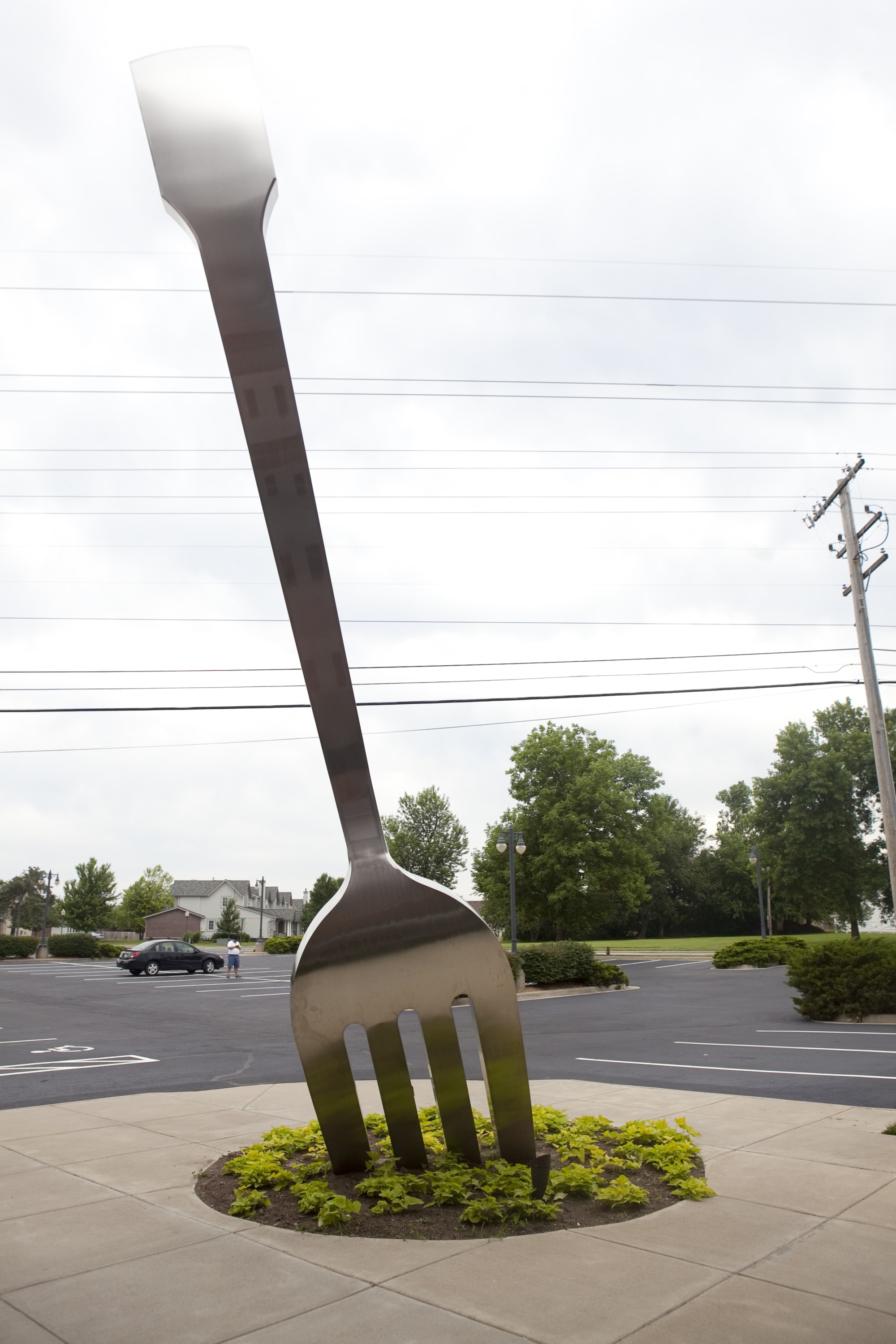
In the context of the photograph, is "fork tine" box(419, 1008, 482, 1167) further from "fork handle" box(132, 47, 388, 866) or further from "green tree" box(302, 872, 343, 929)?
"green tree" box(302, 872, 343, 929)

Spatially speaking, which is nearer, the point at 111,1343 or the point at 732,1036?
the point at 111,1343

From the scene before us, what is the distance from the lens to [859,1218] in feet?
15.2

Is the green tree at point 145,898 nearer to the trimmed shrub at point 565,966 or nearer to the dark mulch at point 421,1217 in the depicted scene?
the trimmed shrub at point 565,966

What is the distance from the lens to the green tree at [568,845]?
148 feet

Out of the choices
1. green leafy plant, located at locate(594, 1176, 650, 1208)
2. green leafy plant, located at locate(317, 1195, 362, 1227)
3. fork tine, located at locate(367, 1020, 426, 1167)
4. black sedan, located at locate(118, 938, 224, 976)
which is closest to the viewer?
green leafy plant, located at locate(317, 1195, 362, 1227)

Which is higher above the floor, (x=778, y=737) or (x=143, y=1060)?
(x=778, y=737)

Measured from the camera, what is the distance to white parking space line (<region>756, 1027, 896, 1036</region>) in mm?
13766

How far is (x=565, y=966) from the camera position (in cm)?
2511

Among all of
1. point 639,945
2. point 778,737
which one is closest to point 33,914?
point 639,945

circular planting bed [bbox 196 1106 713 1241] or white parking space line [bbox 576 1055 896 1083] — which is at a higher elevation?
circular planting bed [bbox 196 1106 713 1241]

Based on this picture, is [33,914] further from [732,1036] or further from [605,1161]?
[605,1161]

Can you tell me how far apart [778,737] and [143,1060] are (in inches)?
1783

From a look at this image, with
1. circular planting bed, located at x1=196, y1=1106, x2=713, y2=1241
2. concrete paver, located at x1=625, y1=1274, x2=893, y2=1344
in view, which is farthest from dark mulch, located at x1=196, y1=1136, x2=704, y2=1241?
concrete paver, located at x1=625, y1=1274, x2=893, y2=1344

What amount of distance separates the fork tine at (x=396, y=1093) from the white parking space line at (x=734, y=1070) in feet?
20.9
